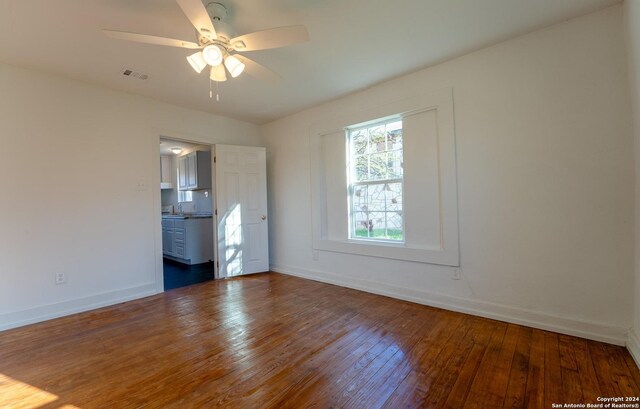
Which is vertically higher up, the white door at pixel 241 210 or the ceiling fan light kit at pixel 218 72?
the ceiling fan light kit at pixel 218 72

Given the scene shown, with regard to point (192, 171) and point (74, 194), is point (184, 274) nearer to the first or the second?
point (74, 194)

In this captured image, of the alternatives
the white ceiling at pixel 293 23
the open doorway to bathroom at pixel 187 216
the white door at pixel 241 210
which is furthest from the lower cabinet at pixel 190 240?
the white ceiling at pixel 293 23

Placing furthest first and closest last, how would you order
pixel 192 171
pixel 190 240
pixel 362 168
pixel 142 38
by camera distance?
pixel 192 171 → pixel 190 240 → pixel 362 168 → pixel 142 38

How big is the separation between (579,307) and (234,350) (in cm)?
276

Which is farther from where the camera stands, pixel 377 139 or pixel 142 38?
pixel 377 139

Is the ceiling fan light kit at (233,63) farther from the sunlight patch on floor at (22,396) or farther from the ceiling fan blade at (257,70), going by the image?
the sunlight patch on floor at (22,396)

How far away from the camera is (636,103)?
1854mm

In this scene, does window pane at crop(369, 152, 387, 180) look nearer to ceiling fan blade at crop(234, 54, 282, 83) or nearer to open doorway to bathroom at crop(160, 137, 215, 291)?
ceiling fan blade at crop(234, 54, 282, 83)

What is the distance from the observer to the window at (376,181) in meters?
3.31

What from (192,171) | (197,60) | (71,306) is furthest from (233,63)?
(192,171)

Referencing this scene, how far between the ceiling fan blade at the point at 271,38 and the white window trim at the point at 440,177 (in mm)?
1694

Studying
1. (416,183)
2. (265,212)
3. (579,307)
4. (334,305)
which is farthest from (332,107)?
(579,307)

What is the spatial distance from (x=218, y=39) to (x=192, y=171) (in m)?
4.52

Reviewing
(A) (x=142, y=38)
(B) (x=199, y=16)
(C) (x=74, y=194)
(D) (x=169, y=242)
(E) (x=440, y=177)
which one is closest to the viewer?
(B) (x=199, y=16)
